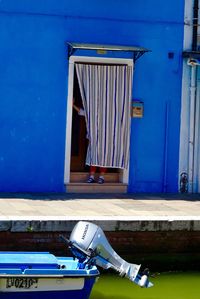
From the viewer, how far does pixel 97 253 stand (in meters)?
9.25

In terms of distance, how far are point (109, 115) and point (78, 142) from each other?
79 cm

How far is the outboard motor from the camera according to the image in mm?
9203

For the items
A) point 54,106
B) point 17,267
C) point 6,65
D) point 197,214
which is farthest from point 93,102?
point 17,267

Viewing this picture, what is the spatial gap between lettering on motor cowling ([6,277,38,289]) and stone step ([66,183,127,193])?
5.20 metres

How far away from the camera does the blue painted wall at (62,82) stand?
44.4 feet

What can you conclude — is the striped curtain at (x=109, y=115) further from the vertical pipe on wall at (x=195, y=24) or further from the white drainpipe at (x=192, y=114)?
the vertical pipe on wall at (x=195, y=24)

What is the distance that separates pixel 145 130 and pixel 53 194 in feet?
7.16

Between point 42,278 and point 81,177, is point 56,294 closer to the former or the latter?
point 42,278

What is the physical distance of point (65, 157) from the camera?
13867mm

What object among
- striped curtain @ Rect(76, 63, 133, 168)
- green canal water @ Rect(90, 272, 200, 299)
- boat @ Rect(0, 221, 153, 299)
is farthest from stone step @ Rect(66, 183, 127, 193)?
boat @ Rect(0, 221, 153, 299)

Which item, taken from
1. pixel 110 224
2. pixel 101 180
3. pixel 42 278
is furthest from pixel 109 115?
pixel 42 278

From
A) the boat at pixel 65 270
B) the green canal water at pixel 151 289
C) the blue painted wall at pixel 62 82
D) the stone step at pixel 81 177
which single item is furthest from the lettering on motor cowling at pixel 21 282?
the stone step at pixel 81 177

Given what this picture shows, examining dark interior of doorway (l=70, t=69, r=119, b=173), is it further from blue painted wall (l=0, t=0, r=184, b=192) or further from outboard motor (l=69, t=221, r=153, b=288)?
outboard motor (l=69, t=221, r=153, b=288)

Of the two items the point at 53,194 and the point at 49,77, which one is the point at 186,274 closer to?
the point at 53,194
